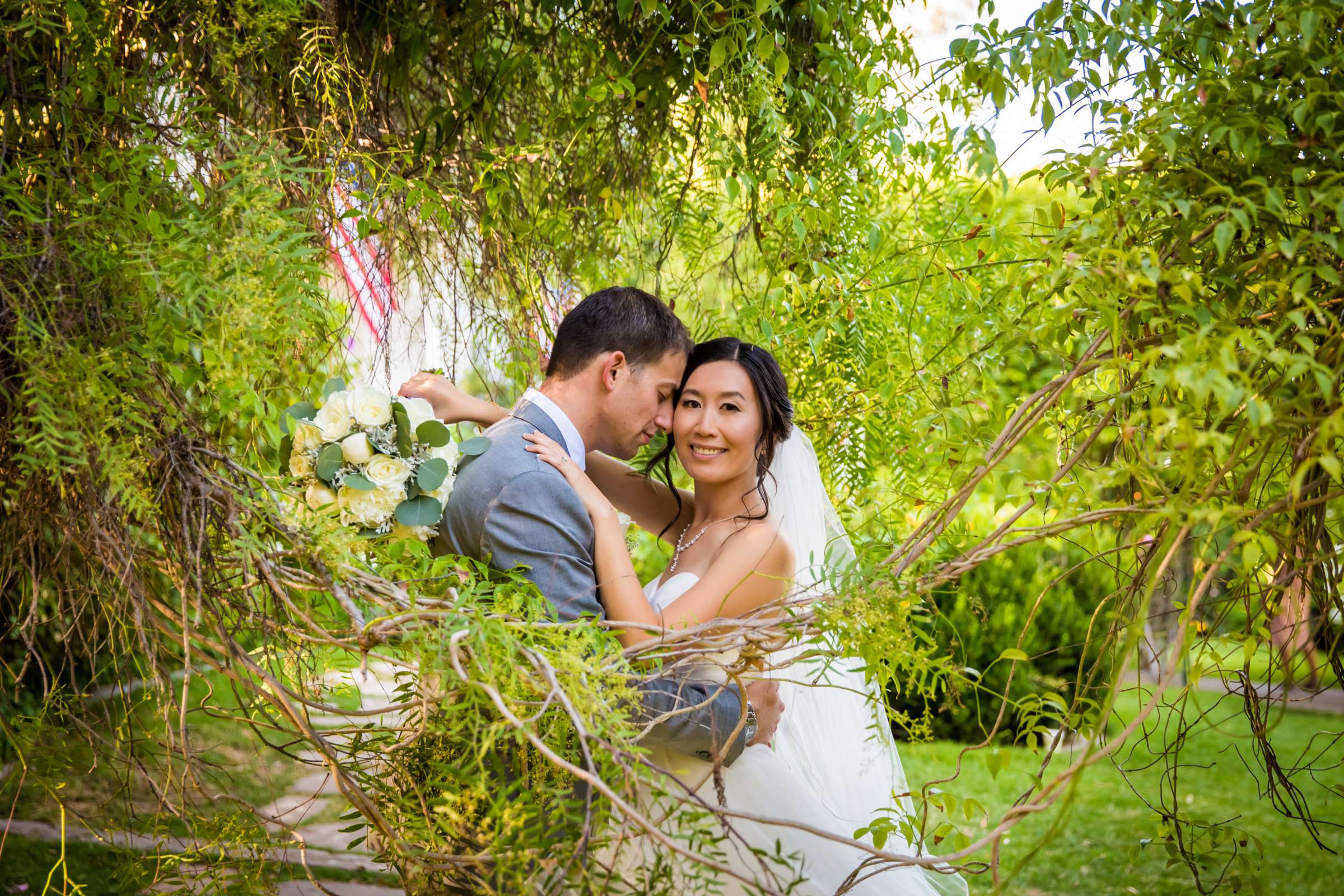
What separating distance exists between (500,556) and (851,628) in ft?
2.68

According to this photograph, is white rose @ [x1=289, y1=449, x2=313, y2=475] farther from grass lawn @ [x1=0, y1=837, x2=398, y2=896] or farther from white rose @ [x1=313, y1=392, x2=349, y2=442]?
grass lawn @ [x1=0, y1=837, x2=398, y2=896]

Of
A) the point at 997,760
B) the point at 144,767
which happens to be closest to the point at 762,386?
the point at 997,760

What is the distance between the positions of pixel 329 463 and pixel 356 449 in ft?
0.19

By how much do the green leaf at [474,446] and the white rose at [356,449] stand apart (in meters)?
0.21

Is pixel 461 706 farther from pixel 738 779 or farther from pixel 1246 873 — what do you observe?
pixel 1246 873

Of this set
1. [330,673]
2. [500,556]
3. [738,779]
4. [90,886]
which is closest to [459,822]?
[500,556]

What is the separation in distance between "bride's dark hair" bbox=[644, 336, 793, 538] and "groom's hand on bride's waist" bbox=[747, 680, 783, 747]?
1.41ft

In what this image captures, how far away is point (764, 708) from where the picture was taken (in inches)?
100

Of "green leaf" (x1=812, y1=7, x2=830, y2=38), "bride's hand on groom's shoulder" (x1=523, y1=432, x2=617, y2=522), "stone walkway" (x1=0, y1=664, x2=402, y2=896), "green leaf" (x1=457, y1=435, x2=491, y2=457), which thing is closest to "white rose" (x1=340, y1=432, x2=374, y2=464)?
"green leaf" (x1=457, y1=435, x2=491, y2=457)

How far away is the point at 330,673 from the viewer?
599 cm

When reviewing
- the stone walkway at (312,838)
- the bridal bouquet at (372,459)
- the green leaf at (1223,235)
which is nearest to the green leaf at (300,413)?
the bridal bouquet at (372,459)

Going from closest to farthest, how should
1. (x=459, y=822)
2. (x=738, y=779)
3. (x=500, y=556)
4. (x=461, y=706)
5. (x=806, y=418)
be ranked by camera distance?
(x=461, y=706) < (x=459, y=822) < (x=500, y=556) < (x=738, y=779) < (x=806, y=418)

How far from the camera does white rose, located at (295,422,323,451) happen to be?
2.00 metres

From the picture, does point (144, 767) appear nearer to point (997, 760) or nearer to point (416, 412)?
point (416, 412)
